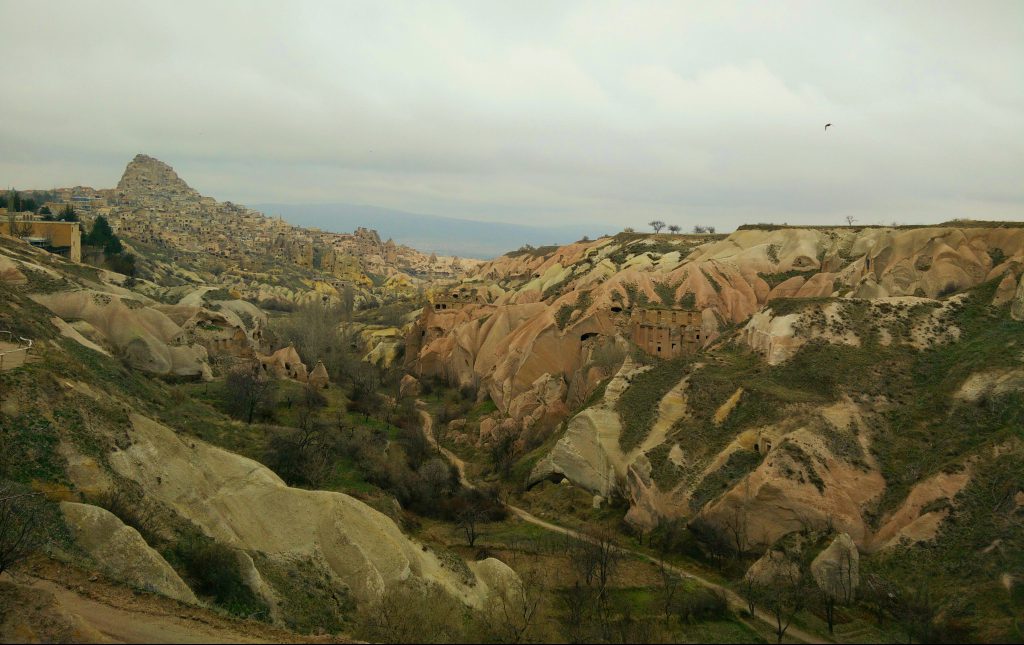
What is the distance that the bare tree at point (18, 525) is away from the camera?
1353 cm

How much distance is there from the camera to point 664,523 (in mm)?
28172

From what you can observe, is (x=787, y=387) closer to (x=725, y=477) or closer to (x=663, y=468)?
(x=725, y=477)

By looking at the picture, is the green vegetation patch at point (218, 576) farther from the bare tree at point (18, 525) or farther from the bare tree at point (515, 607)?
the bare tree at point (515, 607)

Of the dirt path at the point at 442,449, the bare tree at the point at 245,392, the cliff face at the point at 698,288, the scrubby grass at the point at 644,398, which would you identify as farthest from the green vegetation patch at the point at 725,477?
the bare tree at the point at 245,392

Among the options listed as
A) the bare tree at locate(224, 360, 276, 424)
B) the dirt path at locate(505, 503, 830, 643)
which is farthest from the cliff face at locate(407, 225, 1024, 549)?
the bare tree at locate(224, 360, 276, 424)

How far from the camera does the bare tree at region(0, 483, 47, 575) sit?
533 inches

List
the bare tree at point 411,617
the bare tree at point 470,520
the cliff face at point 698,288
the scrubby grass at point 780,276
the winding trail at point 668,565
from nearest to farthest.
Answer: the bare tree at point 411,617 < the winding trail at point 668,565 < the bare tree at point 470,520 < the cliff face at point 698,288 < the scrubby grass at point 780,276

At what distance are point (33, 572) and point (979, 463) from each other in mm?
26029

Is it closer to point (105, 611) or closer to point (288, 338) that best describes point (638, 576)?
point (105, 611)

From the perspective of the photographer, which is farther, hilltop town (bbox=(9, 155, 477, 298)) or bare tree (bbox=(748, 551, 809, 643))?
hilltop town (bbox=(9, 155, 477, 298))

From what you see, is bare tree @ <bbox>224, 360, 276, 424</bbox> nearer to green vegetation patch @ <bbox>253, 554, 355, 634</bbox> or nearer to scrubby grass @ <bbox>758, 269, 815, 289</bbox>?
green vegetation patch @ <bbox>253, 554, 355, 634</bbox>

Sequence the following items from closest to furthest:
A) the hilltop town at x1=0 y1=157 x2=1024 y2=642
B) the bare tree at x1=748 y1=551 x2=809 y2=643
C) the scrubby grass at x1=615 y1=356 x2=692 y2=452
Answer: the hilltop town at x1=0 y1=157 x2=1024 y2=642 < the bare tree at x1=748 y1=551 x2=809 y2=643 < the scrubby grass at x1=615 y1=356 x2=692 y2=452

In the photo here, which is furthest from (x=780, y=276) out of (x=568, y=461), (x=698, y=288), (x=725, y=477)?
(x=725, y=477)

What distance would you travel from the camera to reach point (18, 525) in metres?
14.8
